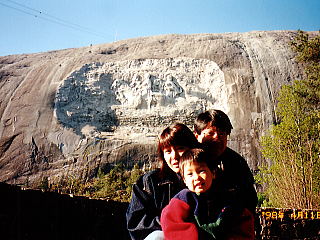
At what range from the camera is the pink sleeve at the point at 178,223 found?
181cm

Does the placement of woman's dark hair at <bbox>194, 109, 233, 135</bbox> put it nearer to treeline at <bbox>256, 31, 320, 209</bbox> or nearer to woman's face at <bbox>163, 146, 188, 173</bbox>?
woman's face at <bbox>163, 146, 188, 173</bbox>

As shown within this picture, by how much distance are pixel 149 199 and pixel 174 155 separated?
1.17ft

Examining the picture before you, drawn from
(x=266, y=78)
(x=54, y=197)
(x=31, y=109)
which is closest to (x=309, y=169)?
(x=54, y=197)

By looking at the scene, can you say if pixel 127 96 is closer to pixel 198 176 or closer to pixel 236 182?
pixel 236 182

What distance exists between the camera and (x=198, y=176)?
1943 millimetres

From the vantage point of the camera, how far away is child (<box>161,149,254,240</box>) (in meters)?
1.83

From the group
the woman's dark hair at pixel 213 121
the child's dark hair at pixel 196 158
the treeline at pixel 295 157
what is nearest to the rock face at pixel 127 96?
the treeline at pixel 295 157

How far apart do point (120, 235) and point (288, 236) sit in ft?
10.3

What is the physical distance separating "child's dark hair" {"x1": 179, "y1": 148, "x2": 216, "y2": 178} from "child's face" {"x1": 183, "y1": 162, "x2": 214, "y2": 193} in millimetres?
25

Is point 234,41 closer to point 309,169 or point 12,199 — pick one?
point 309,169

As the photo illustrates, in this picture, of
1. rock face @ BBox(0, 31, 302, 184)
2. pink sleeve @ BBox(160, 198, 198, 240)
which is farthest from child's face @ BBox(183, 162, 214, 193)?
rock face @ BBox(0, 31, 302, 184)

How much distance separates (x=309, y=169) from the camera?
8734 mm
